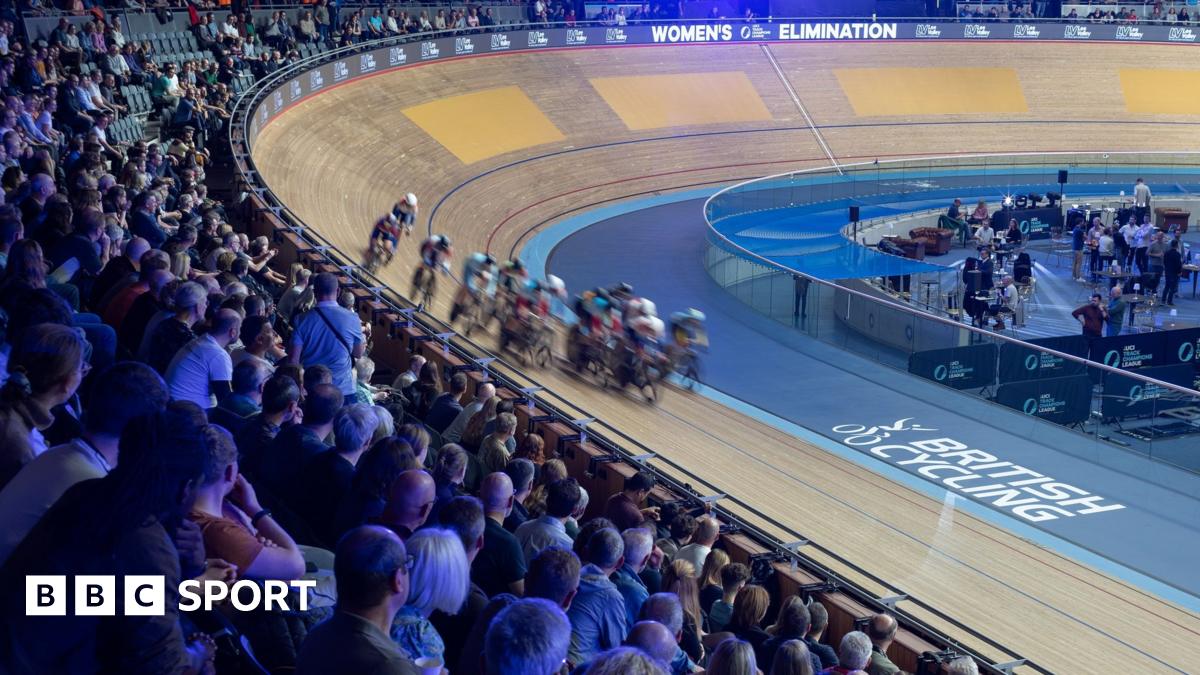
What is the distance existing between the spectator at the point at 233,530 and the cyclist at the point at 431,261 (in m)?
10.8

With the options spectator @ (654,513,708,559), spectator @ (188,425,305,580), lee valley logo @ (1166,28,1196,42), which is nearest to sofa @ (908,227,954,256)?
lee valley logo @ (1166,28,1196,42)

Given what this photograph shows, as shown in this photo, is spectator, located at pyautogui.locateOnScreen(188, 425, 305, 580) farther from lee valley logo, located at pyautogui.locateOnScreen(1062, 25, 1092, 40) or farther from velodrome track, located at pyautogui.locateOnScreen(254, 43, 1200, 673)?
lee valley logo, located at pyautogui.locateOnScreen(1062, 25, 1092, 40)

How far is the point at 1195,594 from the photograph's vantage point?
9.77 meters

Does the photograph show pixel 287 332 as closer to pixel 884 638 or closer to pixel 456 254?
pixel 884 638

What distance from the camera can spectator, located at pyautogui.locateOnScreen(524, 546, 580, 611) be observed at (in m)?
3.62

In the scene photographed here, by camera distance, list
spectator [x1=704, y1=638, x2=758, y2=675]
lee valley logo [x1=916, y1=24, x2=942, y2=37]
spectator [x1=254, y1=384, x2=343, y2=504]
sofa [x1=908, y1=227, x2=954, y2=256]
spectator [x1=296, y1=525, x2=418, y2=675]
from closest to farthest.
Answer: spectator [x1=296, y1=525, x2=418, y2=675]
spectator [x1=704, y1=638, x2=758, y2=675]
spectator [x1=254, y1=384, x2=343, y2=504]
sofa [x1=908, y1=227, x2=954, y2=256]
lee valley logo [x1=916, y1=24, x2=942, y2=37]

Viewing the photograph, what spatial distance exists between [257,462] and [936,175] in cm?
2584

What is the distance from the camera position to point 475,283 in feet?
45.4

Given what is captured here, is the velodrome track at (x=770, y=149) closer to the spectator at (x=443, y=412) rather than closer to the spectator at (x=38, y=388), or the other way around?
the spectator at (x=443, y=412)

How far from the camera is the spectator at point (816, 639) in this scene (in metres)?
5.41

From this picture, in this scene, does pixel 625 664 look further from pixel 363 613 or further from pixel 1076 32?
pixel 1076 32

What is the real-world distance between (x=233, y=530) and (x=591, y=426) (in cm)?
773

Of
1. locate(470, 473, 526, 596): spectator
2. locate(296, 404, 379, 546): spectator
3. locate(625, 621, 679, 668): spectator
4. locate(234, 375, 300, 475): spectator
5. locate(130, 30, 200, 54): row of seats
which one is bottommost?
locate(470, 473, 526, 596): spectator

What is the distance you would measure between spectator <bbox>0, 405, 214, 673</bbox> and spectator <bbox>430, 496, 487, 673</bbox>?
4.09ft
